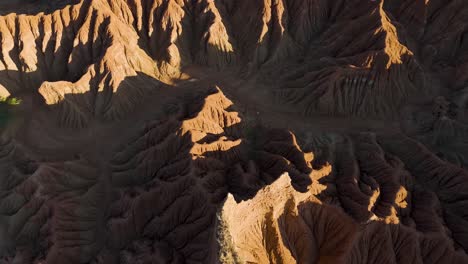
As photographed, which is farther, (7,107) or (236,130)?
(7,107)

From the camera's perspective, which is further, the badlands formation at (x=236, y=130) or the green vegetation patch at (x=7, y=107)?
the green vegetation patch at (x=7, y=107)

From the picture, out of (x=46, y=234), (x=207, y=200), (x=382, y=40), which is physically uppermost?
(x=382, y=40)

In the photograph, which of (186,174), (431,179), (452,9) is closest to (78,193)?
(186,174)

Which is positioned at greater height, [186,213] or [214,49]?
[214,49]

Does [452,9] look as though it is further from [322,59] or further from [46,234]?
[46,234]

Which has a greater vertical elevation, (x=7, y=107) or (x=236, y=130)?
(x=236, y=130)

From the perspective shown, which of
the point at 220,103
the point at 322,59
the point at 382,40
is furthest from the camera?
the point at 322,59

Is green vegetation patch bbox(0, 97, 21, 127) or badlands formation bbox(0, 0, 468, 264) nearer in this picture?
badlands formation bbox(0, 0, 468, 264)

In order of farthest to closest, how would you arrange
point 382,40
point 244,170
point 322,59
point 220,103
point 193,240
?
point 322,59 < point 382,40 < point 220,103 < point 244,170 < point 193,240
